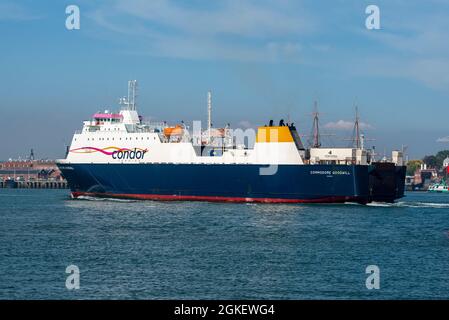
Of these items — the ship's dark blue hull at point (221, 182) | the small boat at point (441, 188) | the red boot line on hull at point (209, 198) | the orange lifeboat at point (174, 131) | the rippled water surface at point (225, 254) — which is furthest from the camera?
the small boat at point (441, 188)

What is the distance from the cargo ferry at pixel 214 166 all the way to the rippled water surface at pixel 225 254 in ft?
20.0

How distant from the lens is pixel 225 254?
93.9 feet

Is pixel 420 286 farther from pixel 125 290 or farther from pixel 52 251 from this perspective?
pixel 52 251

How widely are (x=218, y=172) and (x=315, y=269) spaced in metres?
31.8

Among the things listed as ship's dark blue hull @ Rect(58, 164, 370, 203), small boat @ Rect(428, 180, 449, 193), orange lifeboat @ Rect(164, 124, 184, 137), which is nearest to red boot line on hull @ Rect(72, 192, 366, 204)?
ship's dark blue hull @ Rect(58, 164, 370, 203)

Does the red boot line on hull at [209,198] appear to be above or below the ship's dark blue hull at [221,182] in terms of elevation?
below

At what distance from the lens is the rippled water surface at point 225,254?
2194 cm

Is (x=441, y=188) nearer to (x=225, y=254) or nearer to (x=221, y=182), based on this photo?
(x=221, y=182)

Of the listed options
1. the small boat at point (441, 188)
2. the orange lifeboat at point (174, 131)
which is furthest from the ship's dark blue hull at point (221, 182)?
the small boat at point (441, 188)

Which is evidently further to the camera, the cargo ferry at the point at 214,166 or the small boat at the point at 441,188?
the small boat at the point at 441,188

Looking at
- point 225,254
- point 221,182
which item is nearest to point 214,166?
point 221,182

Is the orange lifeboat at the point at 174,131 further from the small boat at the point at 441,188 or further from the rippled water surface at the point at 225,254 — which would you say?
the small boat at the point at 441,188

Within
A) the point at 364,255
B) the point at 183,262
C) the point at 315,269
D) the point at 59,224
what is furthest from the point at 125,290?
the point at 59,224

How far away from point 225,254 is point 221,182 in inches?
1117
